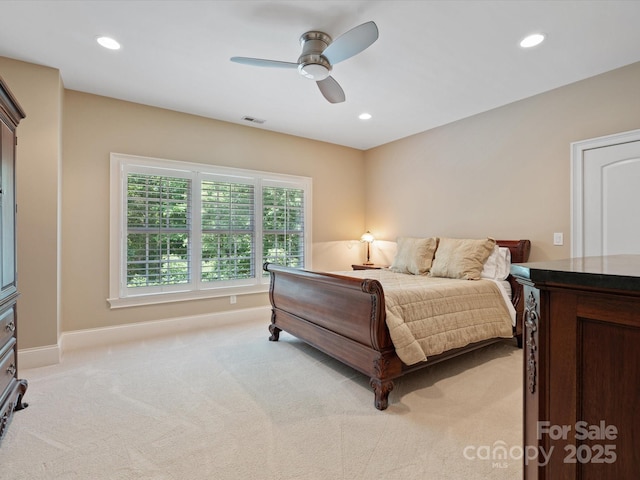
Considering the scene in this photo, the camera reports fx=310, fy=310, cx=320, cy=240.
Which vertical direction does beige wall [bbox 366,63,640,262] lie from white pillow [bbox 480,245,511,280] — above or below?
above

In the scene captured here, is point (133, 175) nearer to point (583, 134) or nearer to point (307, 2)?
point (307, 2)

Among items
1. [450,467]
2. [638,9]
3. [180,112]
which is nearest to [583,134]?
[638,9]

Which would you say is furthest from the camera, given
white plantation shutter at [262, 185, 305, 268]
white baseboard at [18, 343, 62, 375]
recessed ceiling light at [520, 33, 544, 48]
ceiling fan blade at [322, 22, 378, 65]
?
white plantation shutter at [262, 185, 305, 268]

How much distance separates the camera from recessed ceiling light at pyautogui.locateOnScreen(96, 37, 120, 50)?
254 cm

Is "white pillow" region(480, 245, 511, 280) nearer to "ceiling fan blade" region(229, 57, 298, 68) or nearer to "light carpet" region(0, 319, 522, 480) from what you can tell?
"light carpet" region(0, 319, 522, 480)

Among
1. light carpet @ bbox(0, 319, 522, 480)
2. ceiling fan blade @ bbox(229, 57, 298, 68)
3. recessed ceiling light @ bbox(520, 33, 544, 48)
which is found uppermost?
recessed ceiling light @ bbox(520, 33, 544, 48)

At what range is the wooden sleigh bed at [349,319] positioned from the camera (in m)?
2.22

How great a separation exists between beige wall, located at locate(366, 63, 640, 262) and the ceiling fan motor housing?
8.37 feet

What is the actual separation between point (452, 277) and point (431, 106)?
2.10m

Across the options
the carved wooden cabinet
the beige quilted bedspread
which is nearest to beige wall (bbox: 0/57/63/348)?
the carved wooden cabinet

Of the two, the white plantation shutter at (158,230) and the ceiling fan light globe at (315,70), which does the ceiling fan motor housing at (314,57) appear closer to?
the ceiling fan light globe at (315,70)

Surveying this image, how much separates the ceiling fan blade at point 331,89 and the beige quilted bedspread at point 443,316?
182 cm

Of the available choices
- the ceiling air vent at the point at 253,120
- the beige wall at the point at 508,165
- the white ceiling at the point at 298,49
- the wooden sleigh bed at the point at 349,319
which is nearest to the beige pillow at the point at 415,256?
the beige wall at the point at 508,165

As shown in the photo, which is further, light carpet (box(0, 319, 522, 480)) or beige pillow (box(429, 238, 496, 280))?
beige pillow (box(429, 238, 496, 280))
